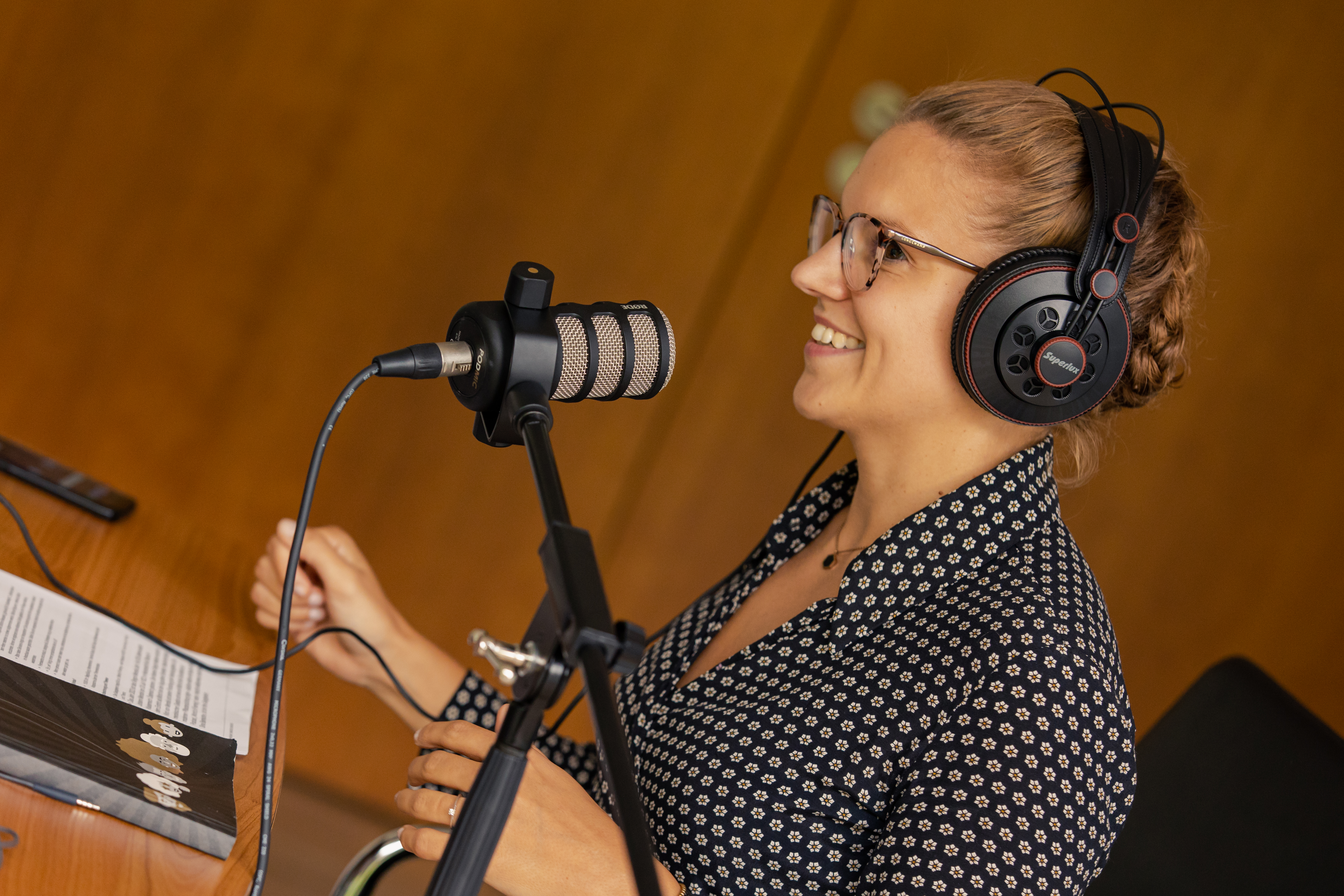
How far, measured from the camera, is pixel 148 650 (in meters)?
Result: 0.95

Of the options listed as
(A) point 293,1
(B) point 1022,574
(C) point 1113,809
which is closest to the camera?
(C) point 1113,809

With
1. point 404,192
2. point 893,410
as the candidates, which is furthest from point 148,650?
point 404,192

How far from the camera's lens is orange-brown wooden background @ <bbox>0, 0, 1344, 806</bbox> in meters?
2.14

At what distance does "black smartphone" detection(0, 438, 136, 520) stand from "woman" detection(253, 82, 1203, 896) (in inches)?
7.6

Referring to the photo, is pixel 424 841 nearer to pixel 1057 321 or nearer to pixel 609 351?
pixel 609 351

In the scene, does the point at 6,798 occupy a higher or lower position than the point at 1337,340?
lower

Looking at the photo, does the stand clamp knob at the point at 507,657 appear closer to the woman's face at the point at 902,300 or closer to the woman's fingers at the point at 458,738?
the woman's fingers at the point at 458,738

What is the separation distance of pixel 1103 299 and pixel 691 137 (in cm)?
135

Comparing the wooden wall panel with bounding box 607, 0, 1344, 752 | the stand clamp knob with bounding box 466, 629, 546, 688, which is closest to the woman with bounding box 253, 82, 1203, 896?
the stand clamp knob with bounding box 466, 629, 546, 688

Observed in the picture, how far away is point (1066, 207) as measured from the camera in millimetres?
1127

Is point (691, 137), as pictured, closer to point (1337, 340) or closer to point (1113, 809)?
point (1337, 340)

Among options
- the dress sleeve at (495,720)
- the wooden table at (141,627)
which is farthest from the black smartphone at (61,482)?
the dress sleeve at (495,720)

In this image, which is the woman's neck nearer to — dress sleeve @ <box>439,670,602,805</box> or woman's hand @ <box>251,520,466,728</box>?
dress sleeve @ <box>439,670,602,805</box>

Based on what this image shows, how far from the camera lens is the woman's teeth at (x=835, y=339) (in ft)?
4.01
